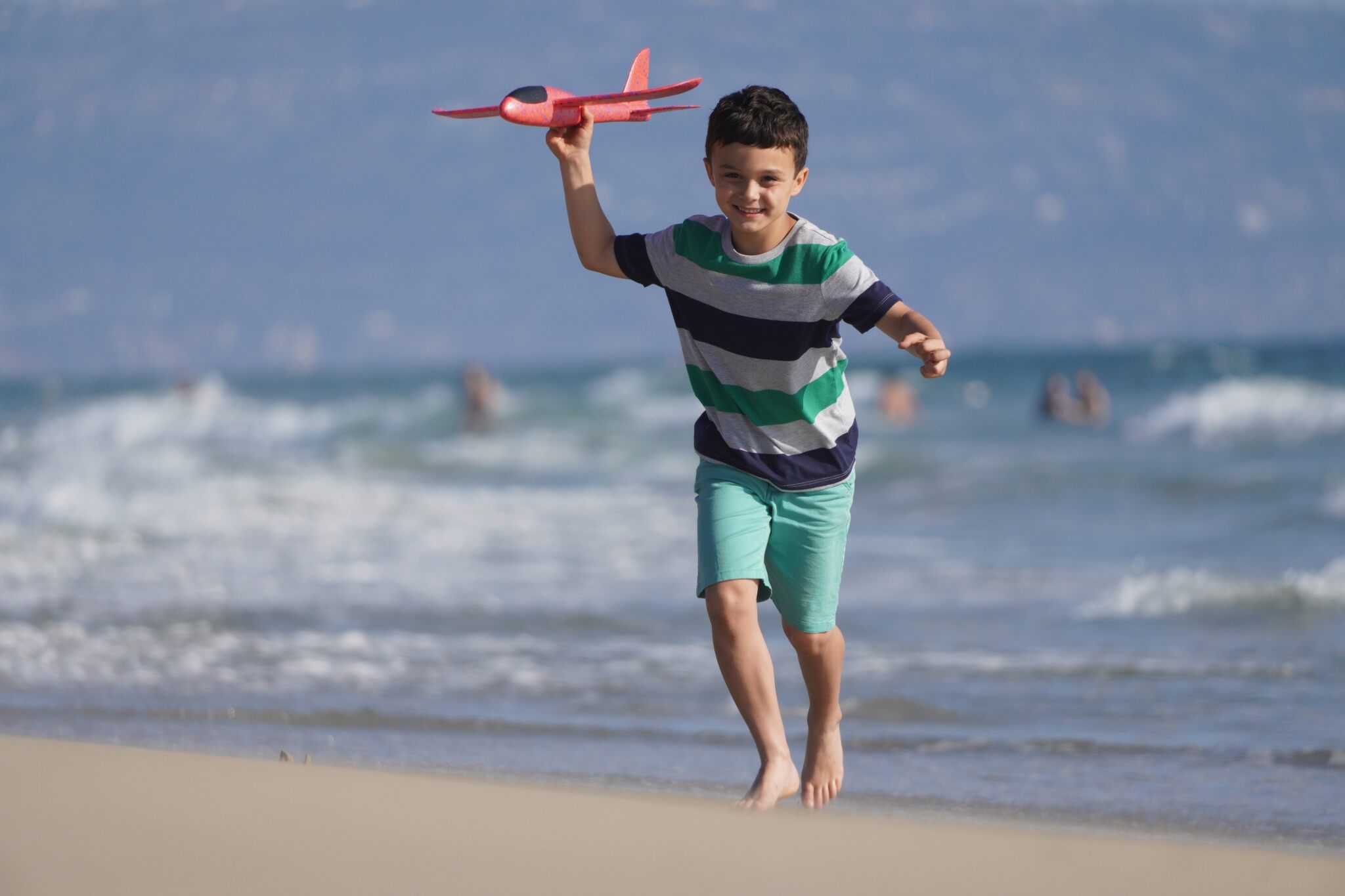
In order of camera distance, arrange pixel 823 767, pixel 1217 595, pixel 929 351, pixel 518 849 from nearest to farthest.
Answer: pixel 518 849, pixel 929 351, pixel 823 767, pixel 1217 595

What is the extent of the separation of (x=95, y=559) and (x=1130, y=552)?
536 cm

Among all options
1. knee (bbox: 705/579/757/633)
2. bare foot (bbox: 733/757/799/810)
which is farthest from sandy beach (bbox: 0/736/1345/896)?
knee (bbox: 705/579/757/633)

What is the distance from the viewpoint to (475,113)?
9.19 feet

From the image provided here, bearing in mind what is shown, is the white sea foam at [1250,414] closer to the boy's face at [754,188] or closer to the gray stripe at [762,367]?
the gray stripe at [762,367]

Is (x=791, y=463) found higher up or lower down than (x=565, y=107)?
lower down

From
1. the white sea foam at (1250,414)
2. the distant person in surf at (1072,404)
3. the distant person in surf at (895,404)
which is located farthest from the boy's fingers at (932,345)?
the distant person in surf at (895,404)

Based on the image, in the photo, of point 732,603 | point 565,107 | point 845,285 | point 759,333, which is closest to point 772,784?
point 732,603

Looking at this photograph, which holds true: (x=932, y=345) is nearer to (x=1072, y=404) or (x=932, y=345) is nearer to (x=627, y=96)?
(x=627, y=96)

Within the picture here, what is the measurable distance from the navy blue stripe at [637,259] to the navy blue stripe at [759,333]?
76 millimetres

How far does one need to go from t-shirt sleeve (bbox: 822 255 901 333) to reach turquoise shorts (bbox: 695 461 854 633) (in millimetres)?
369

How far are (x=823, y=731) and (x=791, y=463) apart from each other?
62 cm

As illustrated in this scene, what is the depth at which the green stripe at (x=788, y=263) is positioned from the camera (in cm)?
281

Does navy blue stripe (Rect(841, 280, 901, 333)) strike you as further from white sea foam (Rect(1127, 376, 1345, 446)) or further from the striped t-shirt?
white sea foam (Rect(1127, 376, 1345, 446))

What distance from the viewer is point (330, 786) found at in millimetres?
2564
